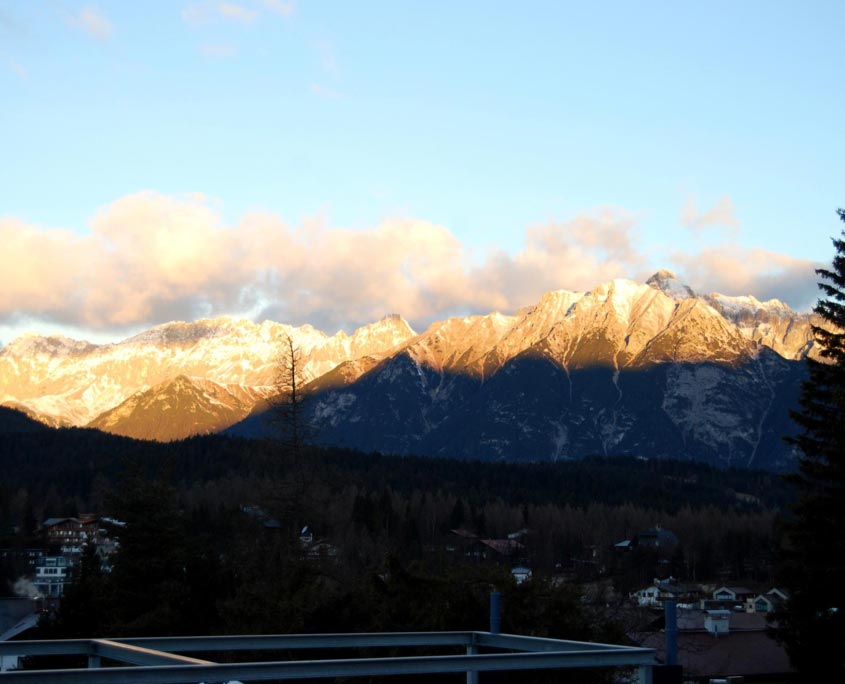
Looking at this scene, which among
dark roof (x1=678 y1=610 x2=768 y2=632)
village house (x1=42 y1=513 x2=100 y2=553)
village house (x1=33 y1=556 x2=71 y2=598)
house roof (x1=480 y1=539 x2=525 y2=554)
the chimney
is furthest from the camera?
house roof (x1=480 y1=539 x2=525 y2=554)

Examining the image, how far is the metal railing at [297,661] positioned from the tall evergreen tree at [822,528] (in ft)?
78.5

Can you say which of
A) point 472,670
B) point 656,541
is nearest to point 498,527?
point 656,541

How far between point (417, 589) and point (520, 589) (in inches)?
116

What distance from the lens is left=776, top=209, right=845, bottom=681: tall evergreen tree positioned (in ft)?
110

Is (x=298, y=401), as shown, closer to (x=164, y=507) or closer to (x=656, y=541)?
(x=164, y=507)

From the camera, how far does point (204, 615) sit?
4100 centimetres

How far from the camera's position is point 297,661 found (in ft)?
27.4

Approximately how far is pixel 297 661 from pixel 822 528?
1141 inches

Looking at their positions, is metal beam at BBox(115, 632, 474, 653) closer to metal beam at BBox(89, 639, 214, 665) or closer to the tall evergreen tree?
metal beam at BBox(89, 639, 214, 665)

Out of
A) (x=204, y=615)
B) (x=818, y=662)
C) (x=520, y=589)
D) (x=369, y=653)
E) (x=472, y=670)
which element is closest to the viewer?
(x=472, y=670)

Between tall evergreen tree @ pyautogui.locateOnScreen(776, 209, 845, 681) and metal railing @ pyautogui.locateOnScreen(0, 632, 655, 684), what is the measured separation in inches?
942

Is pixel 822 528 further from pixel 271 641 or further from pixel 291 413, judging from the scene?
pixel 271 641

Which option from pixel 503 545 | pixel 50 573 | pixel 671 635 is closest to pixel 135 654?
pixel 671 635

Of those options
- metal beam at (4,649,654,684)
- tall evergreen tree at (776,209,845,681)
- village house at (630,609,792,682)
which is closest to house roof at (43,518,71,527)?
village house at (630,609,792,682)
